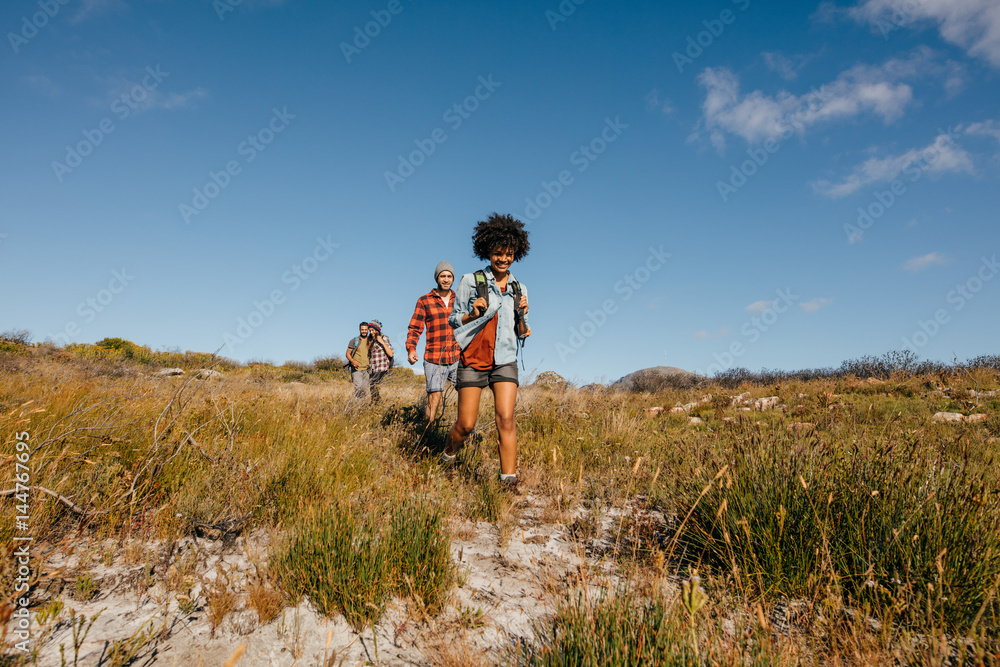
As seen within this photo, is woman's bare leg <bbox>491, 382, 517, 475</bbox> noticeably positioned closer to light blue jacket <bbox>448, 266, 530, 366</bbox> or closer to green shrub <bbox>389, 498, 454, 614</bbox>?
light blue jacket <bbox>448, 266, 530, 366</bbox>

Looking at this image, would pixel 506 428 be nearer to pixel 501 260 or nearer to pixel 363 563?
pixel 501 260

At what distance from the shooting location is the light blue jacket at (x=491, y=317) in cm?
450

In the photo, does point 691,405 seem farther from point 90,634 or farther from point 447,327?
point 90,634

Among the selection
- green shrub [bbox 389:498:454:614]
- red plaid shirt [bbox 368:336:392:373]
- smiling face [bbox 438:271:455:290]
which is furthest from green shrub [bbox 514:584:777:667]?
red plaid shirt [bbox 368:336:392:373]

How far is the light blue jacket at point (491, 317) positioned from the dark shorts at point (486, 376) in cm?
7

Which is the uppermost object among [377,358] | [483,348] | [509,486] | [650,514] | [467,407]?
[377,358]

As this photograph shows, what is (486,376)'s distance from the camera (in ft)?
15.0

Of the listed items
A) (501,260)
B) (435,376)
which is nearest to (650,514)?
(501,260)

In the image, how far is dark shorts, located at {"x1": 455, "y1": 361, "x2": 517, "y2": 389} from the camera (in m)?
4.46

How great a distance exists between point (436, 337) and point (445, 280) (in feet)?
3.19

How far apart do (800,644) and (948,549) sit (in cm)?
109

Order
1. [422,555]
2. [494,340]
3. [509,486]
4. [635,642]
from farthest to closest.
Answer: [494,340], [509,486], [422,555], [635,642]

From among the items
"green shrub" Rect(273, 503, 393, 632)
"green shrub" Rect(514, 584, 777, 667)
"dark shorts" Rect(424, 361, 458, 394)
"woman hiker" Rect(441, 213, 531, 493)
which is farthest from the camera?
"dark shorts" Rect(424, 361, 458, 394)

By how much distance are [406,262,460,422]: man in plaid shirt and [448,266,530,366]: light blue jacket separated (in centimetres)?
199
